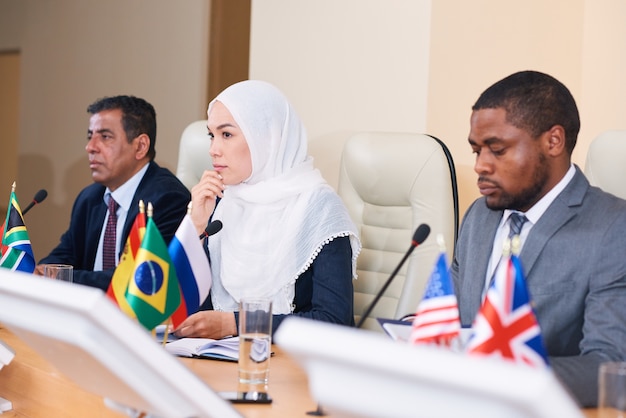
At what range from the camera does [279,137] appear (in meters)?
2.67

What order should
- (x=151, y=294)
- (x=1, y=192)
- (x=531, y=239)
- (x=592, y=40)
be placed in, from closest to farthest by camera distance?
(x=151, y=294) < (x=531, y=239) < (x=592, y=40) < (x=1, y=192)

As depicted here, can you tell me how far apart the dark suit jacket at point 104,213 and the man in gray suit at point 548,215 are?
1468mm

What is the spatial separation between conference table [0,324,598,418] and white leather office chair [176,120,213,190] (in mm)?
1487

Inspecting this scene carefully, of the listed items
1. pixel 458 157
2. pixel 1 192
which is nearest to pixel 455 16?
pixel 458 157

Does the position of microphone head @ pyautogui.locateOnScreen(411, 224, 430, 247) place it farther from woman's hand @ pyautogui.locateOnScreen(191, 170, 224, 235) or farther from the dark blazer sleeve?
woman's hand @ pyautogui.locateOnScreen(191, 170, 224, 235)

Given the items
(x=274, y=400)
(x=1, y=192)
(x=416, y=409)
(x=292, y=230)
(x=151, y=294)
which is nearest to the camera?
(x=416, y=409)

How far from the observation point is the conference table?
155 cm

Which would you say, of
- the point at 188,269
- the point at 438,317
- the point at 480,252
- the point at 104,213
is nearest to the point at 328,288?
the point at 480,252

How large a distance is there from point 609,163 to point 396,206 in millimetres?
774

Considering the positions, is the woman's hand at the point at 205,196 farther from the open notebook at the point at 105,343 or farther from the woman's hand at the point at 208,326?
the open notebook at the point at 105,343

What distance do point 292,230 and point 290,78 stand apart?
4.02ft

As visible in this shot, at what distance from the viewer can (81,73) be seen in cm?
565

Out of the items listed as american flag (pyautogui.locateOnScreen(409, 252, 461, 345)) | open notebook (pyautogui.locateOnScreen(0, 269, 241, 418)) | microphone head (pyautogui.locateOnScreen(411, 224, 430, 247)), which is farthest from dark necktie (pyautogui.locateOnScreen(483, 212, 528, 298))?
open notebook (pyautogui.locateOnScreen(0, 269, 241, 418))

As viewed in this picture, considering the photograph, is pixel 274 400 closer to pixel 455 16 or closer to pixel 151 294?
pixel 151 294
